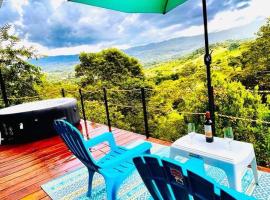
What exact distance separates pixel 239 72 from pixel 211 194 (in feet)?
31.7

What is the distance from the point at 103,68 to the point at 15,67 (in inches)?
231

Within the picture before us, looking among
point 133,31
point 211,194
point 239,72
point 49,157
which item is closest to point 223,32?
point 239,72

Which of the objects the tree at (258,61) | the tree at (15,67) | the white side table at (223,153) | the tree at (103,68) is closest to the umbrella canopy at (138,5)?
the white side table at (223,153)

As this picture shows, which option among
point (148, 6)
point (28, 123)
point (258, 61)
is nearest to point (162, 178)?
point (148, 6)

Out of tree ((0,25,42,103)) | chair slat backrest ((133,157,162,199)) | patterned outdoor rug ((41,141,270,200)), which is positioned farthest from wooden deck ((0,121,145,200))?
tree ((0,25,42,103))

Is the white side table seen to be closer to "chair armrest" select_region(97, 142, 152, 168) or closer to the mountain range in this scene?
"chair armrest" select_region(97, 142, 152, 168)

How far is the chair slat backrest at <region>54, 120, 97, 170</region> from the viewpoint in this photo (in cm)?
198

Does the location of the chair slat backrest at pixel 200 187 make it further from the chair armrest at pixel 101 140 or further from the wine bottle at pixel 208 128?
the chair armrest at pixel 101 140

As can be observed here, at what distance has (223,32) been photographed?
14367 mm

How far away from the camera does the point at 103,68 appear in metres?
14.0

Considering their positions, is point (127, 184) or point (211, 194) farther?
point (127, 184)

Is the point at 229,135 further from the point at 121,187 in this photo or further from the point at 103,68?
the point at 103,68

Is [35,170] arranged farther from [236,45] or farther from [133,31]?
[133,31]

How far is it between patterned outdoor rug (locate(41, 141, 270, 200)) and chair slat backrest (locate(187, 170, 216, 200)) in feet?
4.65
